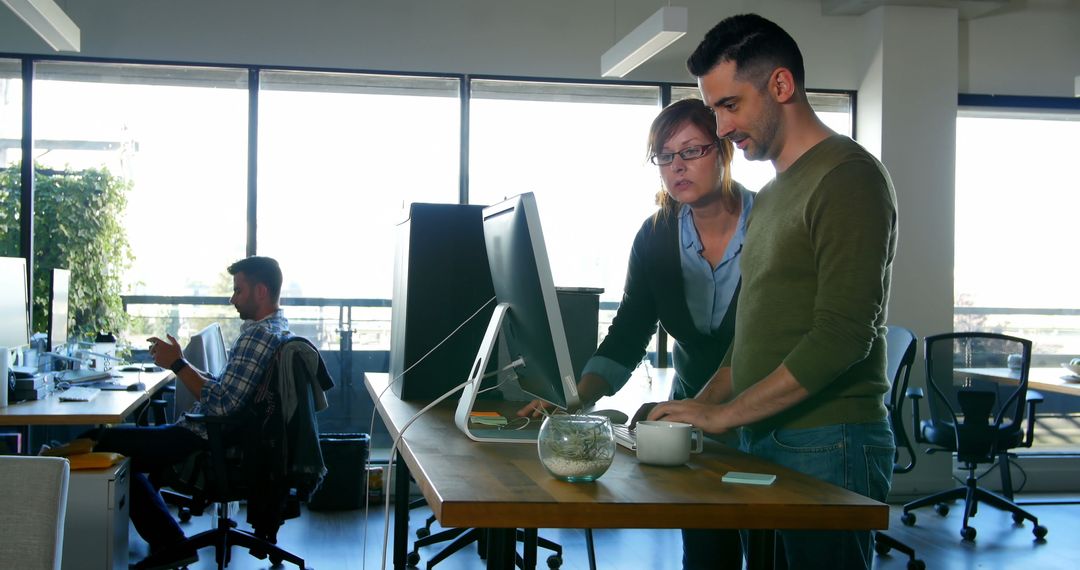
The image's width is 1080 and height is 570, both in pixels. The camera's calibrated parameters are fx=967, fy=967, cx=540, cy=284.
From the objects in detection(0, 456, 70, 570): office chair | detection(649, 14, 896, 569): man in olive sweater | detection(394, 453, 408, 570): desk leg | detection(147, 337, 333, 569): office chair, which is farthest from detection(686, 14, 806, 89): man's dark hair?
detection(147, 337, 333, 569): office chair

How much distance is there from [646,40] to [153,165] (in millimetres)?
2765

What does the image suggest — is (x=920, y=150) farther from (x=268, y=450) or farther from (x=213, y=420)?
(x=213, y=420)

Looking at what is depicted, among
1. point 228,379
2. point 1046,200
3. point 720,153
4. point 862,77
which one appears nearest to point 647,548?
point 228,379

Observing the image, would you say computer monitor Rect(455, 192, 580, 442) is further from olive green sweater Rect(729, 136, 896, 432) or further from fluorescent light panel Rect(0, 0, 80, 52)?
fluorescent light panel Rect(0, 0, 80, 52)

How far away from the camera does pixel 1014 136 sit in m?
5.99

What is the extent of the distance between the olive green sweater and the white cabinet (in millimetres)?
2317

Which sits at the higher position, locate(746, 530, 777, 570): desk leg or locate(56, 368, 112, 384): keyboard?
locate(746, 530, 777, 570): desk leg

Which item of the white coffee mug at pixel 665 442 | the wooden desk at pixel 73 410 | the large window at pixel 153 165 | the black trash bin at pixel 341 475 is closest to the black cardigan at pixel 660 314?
the white coffee mug at pixel 665 442

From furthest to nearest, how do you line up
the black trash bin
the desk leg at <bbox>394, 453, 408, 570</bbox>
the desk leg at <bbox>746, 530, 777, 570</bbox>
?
the black trash bin → the desk leg at <bbox>394, 453, 408, 570</bbox> → the desk leg at <bbox>746, 530, 777, 570</bbox>

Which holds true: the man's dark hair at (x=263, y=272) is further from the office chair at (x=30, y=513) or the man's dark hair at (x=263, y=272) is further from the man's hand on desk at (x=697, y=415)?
the man's hand on desk at (x=697, y=415)

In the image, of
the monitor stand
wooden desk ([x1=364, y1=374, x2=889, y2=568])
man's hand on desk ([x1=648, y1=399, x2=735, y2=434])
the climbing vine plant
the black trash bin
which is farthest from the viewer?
the climbing vine plant

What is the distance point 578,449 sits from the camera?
1353 millimetres

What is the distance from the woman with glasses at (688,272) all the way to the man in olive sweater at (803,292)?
0.24 m

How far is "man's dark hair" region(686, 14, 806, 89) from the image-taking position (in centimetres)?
159
